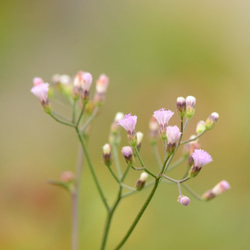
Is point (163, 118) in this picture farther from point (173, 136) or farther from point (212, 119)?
point (212, 119)

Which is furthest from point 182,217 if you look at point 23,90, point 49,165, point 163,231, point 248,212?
point 23,90

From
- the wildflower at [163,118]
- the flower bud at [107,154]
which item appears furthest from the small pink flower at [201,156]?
the flower bud at [107,154]

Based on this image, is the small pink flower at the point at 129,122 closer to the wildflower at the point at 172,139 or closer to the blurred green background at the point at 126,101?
the wildflower at the point at 172,139

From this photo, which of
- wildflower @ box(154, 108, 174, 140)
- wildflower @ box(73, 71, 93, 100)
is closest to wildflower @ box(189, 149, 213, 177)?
wildflower @ box(154, 108, 174, 140)

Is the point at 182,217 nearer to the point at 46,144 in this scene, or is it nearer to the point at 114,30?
the point at 46,144

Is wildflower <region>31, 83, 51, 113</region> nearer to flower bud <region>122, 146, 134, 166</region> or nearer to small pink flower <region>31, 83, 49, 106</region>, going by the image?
small pink flower <region>31, 83, 49, 106</region>
